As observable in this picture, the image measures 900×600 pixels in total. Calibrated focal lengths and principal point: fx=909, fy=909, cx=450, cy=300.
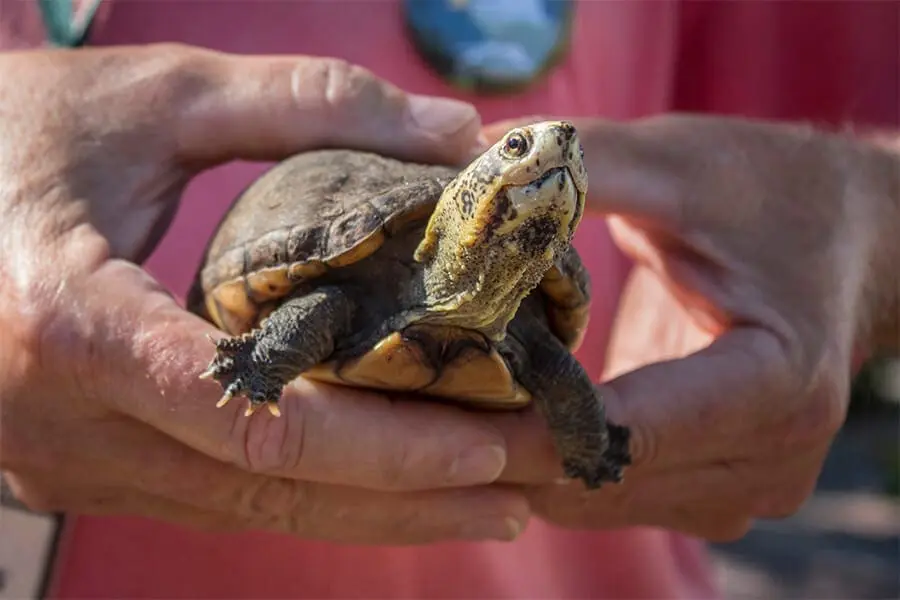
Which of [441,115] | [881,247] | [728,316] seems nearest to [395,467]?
[441,115]

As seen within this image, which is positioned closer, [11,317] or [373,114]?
[11,317]

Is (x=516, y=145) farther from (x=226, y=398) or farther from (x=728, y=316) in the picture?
(x=728, y=316)

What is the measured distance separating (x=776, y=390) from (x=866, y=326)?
67 cm

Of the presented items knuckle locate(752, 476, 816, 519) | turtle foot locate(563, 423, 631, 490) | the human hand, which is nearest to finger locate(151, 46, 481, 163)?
the human hand

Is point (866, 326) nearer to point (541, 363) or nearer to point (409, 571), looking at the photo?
point (541, 363)

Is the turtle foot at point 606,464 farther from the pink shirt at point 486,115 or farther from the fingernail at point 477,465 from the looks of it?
the pink shirt at point 486,115

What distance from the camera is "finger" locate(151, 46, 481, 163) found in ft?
6.63

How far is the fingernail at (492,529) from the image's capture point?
2.04 m

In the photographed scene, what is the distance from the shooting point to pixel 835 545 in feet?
25.1

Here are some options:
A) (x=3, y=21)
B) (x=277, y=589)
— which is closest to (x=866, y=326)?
(x=277, y=589)

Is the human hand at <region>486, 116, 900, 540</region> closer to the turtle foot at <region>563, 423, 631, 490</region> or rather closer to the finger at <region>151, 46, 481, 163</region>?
the turtle foot at <region>563, 423, 631, 490</region>

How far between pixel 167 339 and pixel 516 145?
30.2 inches

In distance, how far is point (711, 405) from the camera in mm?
2061

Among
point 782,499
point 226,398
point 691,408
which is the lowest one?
point 782,499
